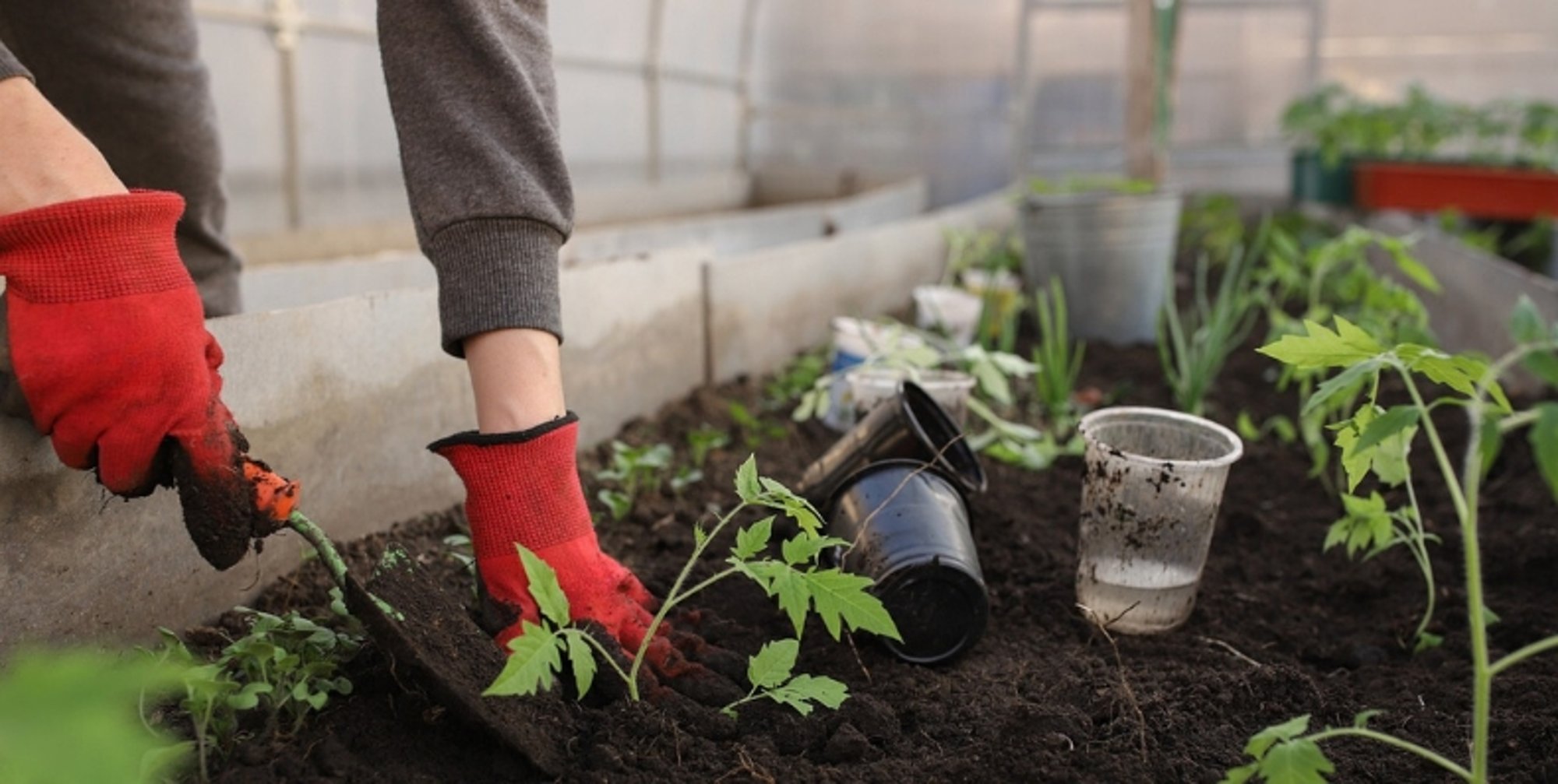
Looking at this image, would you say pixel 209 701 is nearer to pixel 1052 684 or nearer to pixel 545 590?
pixel 545 590

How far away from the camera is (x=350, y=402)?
175 cm

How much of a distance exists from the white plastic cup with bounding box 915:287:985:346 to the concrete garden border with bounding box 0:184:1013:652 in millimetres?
314

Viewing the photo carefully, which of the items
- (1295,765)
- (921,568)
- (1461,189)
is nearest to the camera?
(1295,765)

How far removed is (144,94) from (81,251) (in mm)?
926

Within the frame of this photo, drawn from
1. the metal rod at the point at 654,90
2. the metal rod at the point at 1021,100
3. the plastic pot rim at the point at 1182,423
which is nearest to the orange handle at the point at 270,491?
the plastic pot rim at the point at 1182,423

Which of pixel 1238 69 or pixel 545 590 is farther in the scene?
pixel 1238 69

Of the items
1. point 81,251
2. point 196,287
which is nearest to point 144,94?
point 196,287

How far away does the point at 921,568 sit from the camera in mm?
1469

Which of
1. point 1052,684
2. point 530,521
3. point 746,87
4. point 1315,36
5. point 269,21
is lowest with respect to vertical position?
point 1052,684

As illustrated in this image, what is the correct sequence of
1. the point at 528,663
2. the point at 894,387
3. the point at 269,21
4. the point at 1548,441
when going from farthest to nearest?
the point at 269,21, the point at 894,387, the point at 528,663, the point at 1548,441

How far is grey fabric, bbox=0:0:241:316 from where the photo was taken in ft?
5.95

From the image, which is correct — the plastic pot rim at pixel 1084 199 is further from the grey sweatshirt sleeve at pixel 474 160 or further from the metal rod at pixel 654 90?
the metal rod at pixel 654 90

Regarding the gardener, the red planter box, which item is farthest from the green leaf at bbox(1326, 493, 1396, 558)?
the red planter box

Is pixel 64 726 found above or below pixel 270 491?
above
